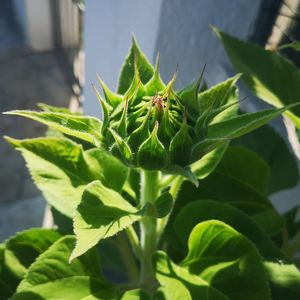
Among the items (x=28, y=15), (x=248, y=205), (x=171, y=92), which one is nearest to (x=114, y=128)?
(x=171, y=92)

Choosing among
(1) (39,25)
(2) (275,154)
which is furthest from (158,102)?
(1) (39,25)

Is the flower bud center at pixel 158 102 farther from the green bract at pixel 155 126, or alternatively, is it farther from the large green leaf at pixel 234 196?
the large green leaf at pixel 234 196

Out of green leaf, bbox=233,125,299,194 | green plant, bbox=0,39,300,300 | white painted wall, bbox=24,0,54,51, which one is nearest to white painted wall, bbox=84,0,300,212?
green leaf, bbox=233,125,299,194

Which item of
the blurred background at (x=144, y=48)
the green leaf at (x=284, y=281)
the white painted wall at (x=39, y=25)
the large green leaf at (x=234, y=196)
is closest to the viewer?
the green leaf at (x=284, y=281)

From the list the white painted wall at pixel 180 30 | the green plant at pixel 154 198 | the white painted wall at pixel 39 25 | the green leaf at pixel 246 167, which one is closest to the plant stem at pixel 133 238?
the green plant at pixel 154 198

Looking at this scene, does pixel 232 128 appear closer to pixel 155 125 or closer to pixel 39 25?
pixel 155 125

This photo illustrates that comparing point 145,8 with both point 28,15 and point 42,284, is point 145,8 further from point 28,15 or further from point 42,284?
point 28,15
